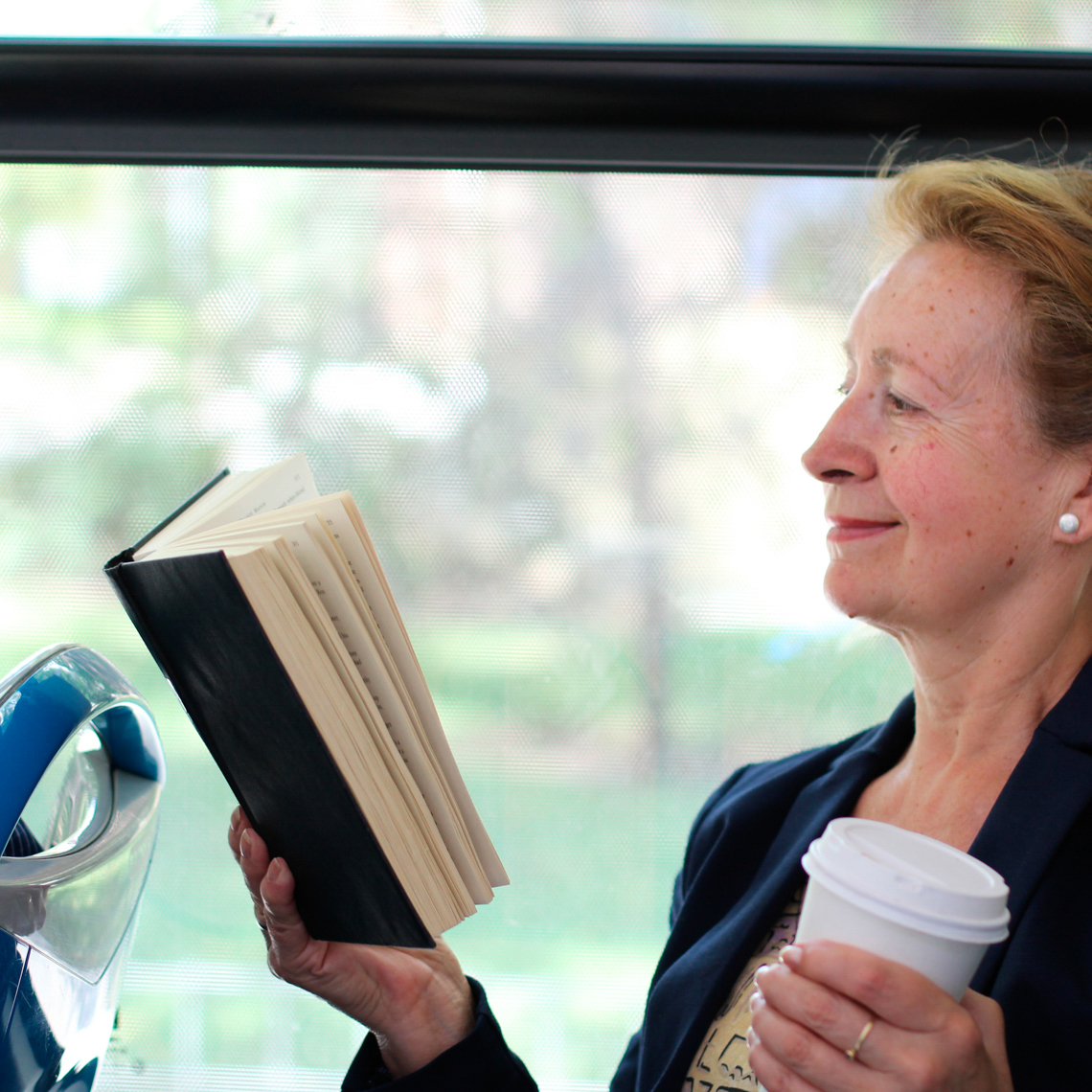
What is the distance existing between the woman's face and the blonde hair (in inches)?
0.8

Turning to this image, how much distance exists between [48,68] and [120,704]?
927mm

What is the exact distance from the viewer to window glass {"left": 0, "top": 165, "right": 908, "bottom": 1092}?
57.5 inches

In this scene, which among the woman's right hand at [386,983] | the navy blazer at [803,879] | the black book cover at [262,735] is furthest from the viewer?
the woman's right hand at [386,983]

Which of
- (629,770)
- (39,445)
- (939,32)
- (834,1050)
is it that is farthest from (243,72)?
(834,1050)

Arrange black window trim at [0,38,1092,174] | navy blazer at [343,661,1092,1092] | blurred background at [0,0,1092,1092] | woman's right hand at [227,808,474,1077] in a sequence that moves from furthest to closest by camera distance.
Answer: blurred background at [0,0,1092,1092], black window trim at [0,38,1092,174], woman's right hand at [227,808,474,1077], navy blazer at [343,661,1092,1092]

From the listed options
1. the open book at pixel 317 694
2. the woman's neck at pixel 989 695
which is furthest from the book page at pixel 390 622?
the woman's neck at pixel 989 695

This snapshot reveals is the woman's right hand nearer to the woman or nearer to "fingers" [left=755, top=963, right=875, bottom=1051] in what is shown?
the woman

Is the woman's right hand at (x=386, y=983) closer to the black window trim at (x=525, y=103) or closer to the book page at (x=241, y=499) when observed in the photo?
the book page at (x=241, y=499)

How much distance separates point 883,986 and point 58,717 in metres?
0.70

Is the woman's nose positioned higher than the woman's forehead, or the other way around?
the woman's forehead

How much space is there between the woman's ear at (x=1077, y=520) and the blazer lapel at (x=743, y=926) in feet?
1.06

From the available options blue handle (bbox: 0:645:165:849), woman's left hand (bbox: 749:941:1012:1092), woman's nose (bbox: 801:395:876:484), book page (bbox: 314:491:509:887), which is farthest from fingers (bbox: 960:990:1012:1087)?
blue handle (bbox: 0:645:165:849)

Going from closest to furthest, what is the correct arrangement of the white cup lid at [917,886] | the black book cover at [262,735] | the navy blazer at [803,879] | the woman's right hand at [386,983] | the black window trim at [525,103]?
the white cup lid at [917,886]
the black book cover at [262,735]
the navy blazer at [803,879]
the woman's right hand at [386,983]
the black window trim at [525,103]

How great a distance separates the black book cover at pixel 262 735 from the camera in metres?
0.72
